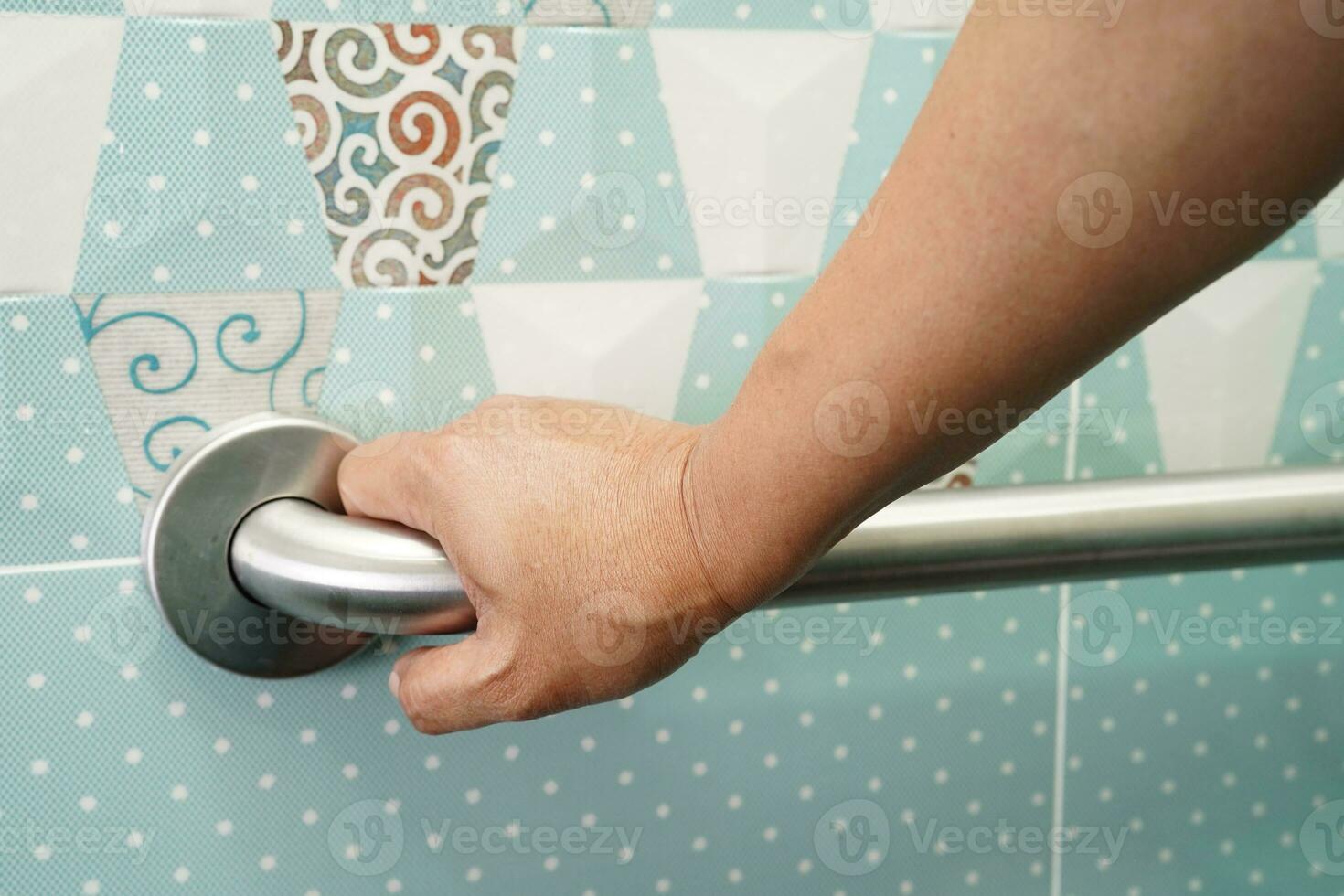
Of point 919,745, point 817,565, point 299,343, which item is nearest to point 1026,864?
point 919,745

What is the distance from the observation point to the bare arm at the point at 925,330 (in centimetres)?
15

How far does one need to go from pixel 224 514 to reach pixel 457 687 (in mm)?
88

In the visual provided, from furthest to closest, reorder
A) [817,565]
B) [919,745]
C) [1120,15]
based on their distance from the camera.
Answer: [919,745] < [817,565] < [1120,15]

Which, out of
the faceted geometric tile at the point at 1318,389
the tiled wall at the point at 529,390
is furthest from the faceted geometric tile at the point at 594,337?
the faceted geometric tile at the point at 1318,389

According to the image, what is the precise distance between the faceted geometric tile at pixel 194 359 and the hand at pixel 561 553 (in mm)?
65

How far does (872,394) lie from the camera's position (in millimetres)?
179

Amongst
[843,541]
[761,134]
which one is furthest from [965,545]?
[761,134]

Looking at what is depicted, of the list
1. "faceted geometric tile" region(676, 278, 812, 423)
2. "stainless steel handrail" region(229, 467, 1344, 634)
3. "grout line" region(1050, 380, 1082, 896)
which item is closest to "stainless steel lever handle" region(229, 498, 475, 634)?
"stainless steel handrail" region(229, 467, 1344, 634)

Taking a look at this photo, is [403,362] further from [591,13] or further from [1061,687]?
[1061,687]

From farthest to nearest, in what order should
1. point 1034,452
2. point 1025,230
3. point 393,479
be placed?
point 1034,452 → point 393,479 → point 1025,230

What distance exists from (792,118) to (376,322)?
13 centimetres

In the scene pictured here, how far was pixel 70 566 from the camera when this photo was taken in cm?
29

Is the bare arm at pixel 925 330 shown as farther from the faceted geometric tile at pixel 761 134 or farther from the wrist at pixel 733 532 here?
the faceted geometric tile at pixel 761 134

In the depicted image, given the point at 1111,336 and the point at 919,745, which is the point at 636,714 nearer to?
the point at 919,745
